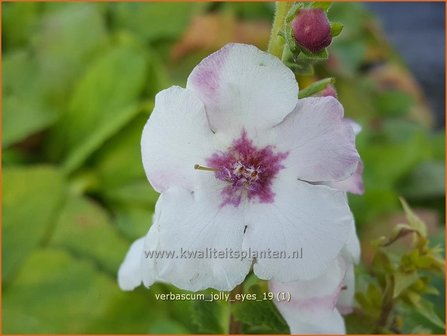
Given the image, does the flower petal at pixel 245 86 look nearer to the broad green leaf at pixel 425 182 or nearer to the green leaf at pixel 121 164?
the green leaf at pixel 121 164

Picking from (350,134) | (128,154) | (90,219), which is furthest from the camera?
(128,154)

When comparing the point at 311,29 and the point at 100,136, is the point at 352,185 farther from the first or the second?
the point at 100,136

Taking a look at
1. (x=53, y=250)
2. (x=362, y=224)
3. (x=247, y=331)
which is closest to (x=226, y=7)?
(x=362, y=224)

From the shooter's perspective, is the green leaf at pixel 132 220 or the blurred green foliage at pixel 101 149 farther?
the green leaf at pixel 132 220

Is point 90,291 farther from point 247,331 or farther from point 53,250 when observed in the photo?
point 247,331

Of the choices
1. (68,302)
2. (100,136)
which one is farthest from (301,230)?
(100,136)

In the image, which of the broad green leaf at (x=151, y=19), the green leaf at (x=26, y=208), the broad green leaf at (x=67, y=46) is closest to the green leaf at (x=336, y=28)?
the green leaf at (x=26, y=208)
